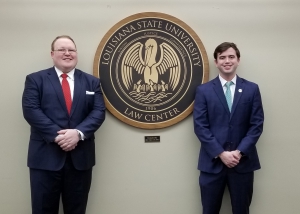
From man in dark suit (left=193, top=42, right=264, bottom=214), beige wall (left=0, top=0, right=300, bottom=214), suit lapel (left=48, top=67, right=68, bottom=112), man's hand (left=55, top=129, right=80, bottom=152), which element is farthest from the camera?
beige wall (left=0, top=0, right=300, bottom=214)

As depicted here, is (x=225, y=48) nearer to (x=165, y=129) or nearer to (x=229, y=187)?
(x=165, y=129)

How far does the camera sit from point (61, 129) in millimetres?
2484

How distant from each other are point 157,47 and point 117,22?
14.9 inches

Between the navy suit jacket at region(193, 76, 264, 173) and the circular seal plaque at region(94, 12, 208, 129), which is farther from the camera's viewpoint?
the circular seal plaque at region(94, 12, 208, 129)

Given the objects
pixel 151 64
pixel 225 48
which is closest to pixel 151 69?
pixel 151 64

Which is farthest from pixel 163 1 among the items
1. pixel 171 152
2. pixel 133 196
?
pixel 133 196

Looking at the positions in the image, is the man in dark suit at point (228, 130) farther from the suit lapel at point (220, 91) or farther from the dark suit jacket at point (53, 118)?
the dark suit jacket at point (53, 118)

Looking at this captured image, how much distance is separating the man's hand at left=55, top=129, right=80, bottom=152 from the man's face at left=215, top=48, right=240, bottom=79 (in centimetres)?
119

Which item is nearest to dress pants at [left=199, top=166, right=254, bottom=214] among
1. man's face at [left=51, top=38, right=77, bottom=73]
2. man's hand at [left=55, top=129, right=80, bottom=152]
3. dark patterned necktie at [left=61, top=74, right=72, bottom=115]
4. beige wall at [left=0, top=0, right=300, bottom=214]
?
beige wall at [left=0, top=0, right=300, bottom=214]

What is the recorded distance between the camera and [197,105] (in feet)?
8.93

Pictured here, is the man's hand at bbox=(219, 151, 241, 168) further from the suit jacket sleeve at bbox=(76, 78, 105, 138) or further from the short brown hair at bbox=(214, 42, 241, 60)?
the suit jacket sleeve at bbox=(76, 78, 105, 138)

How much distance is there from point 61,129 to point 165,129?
0.89 m

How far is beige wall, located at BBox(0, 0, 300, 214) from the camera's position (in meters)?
2.87

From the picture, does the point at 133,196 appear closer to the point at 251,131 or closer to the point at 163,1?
the point at 251,131
